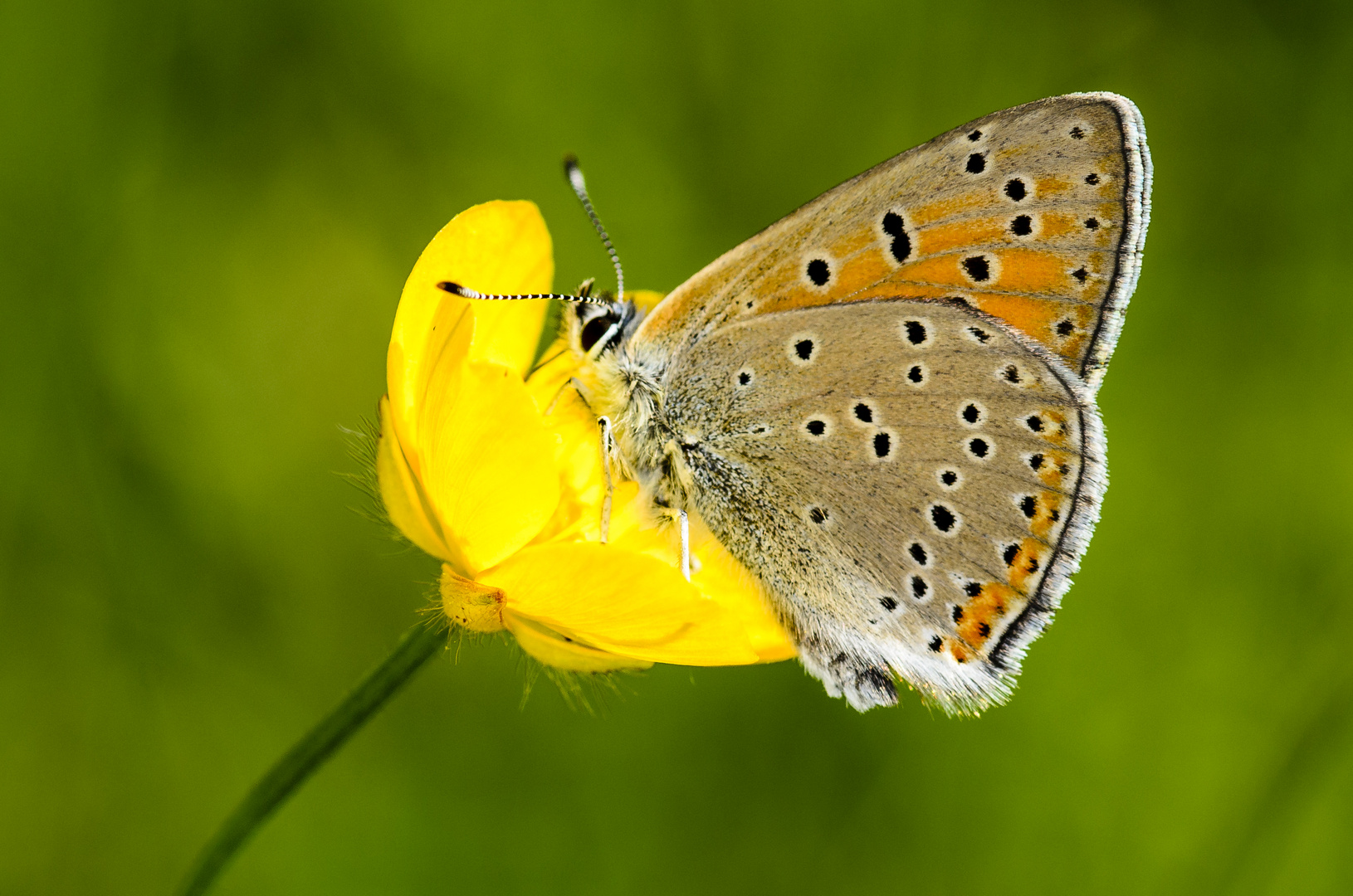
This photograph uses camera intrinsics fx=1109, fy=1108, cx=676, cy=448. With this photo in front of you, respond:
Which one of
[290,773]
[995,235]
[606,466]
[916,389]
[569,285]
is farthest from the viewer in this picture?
Answer: [569,285]

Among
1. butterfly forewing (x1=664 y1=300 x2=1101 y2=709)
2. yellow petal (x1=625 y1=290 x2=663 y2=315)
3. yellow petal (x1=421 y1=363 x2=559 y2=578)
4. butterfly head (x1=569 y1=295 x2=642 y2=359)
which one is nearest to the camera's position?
yellow petal (x1=421 y1=363 x2=559 y2=578)

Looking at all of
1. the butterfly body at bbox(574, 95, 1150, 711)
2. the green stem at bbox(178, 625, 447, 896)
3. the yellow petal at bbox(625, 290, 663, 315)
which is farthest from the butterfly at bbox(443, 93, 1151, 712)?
the green stem at bbox(178, 625, 447, 896)

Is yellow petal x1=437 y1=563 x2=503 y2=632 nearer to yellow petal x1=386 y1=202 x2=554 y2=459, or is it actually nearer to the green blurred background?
yellow petal x1=386 y1=202 x2=554 y2=459

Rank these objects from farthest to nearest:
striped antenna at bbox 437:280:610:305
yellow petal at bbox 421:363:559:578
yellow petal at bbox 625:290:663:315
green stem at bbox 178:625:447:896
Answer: yellow petal at bbox 625:290:663:315 → striped antenna at bbox 437:280:610:305 → yellow petal at bbox 421:363:559:578 → green stem at bbox 178:625:447:896

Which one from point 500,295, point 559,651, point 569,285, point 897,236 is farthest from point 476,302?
point 569,285

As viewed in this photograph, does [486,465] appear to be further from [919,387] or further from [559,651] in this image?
[919,387]

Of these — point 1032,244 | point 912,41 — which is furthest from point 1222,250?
point 1032,244

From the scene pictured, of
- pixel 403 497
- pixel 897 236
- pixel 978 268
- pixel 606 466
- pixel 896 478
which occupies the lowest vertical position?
pixel 896 478

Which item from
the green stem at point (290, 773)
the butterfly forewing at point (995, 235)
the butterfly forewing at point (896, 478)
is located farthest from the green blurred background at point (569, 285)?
the butterfly forewing at point (995, 235)

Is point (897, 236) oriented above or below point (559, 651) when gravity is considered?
above
